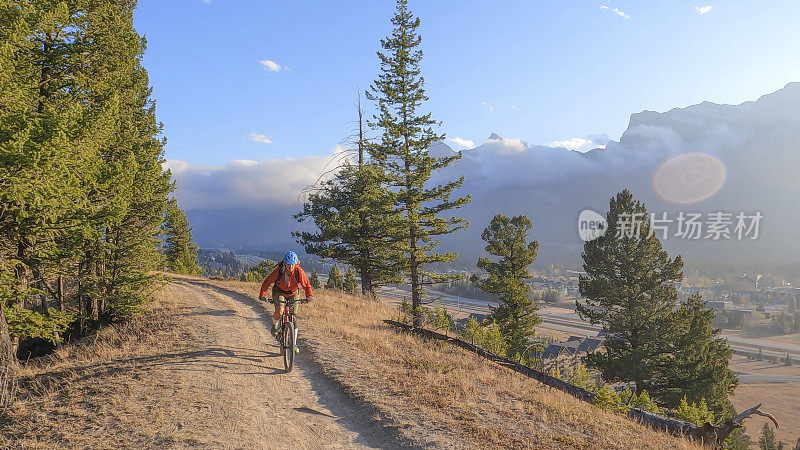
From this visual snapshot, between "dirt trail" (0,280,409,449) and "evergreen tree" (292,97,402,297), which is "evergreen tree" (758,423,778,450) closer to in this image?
"evergreen tree" (292,97,402,297)

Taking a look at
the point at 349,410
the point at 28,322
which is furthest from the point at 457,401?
the point at 28,322

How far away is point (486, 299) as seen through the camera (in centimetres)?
18350

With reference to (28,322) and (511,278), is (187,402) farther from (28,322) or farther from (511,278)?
(511,278)

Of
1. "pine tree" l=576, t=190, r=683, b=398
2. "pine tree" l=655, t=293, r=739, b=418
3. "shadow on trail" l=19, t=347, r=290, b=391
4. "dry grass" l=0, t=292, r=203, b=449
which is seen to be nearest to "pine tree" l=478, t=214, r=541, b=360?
"pine tree" l=576, t=190, r=683, b=398

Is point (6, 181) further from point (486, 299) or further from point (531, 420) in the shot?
point (486, 299)

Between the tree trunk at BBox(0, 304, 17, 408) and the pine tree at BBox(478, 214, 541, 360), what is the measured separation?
28.3 meters

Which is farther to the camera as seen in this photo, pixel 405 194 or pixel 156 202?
pixel 405 194

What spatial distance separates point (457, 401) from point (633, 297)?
24926 mm

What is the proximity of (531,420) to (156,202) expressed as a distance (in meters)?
17.0

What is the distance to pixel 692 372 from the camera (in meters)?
27.2

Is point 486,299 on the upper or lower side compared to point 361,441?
lower

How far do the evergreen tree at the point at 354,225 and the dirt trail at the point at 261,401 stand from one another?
14773mm

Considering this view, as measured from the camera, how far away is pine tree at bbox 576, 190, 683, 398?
2677 centimetres

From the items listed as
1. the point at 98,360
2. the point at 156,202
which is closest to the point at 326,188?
the point at 156,202
